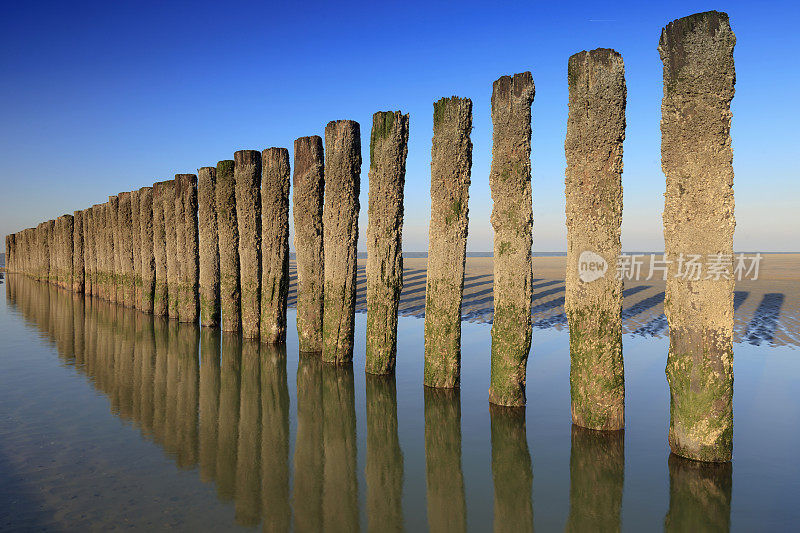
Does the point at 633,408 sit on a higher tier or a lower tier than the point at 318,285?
lower

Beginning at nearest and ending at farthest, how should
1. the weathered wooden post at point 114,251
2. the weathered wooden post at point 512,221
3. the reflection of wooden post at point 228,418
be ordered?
the reflection of wooden post at point 228,418, the weathered wooden post at point 512,221, the weathered wooden post at point 114,251

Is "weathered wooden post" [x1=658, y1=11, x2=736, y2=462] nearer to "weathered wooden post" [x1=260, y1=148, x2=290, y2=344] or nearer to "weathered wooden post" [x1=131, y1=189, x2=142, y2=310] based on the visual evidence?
"weathered wooden post" [x1=260, y1=148, x2=290, y2=344]

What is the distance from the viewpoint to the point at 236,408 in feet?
18.4

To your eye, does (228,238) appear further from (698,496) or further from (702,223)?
(698,496)

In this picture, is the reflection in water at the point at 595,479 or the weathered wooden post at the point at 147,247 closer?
the reflection in water at the point at 595,479

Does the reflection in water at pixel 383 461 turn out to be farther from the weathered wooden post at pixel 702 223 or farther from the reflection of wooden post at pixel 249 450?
the weathered wooden post at pixel 702 223

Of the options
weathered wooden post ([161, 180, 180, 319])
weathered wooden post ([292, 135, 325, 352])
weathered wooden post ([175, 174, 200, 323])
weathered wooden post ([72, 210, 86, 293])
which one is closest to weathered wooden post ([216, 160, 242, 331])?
weathered wooden post ([175, 174, 200, 323])

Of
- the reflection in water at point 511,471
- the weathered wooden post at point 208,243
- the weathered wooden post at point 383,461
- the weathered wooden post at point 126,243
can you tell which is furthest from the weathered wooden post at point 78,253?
the reflection in water at point 511,471

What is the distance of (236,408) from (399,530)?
304cm

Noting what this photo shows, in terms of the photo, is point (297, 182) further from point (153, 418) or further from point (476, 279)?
point (476, 279)

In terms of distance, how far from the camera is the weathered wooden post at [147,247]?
41.7 ft

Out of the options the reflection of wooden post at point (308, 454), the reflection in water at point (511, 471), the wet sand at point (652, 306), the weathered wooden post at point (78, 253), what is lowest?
the reflection in water at point (511, 471)

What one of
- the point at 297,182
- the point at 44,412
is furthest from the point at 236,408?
the point at 297,182

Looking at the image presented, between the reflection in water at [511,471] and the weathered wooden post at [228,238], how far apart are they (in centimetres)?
603
